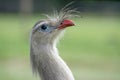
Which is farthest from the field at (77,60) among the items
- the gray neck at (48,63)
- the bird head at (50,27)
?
the gray neck at (48,63)

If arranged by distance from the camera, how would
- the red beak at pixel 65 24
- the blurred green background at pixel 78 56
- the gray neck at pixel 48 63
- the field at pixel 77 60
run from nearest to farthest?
1. the gray neck at pixel 48 63
2. the red beak at pixel 65 24
3. the field at pixel 77 60
4. the blurred green background at pixel 78 56

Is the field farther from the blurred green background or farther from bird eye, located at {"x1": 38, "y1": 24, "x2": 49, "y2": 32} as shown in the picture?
bird eye, located at {"x1": 38, "y1": 24, "x2": 49, "y2": 32}

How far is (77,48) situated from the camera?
642 inches

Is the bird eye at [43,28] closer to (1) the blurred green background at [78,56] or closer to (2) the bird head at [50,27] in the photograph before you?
(2) the bird head at [50,27]

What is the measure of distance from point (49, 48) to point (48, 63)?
157mm

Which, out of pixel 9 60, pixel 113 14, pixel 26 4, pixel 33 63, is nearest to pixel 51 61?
Result: pixel 33 63

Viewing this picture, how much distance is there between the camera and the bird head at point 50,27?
4867 millimetres

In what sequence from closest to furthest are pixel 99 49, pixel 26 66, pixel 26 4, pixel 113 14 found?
pixel 26 66
pixel 99 49
pixel 26 4
pixel 113 14

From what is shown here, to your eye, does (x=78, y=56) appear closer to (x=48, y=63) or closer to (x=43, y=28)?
(x=43, y=28)

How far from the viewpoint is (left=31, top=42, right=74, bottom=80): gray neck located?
4598 mm

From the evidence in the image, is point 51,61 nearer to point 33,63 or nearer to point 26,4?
point 33,63

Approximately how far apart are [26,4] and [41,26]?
13.6 metres

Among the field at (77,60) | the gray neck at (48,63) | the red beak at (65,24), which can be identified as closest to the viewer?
the gray neck at (48,63)

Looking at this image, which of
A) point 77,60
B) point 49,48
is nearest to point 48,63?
point 49,48
